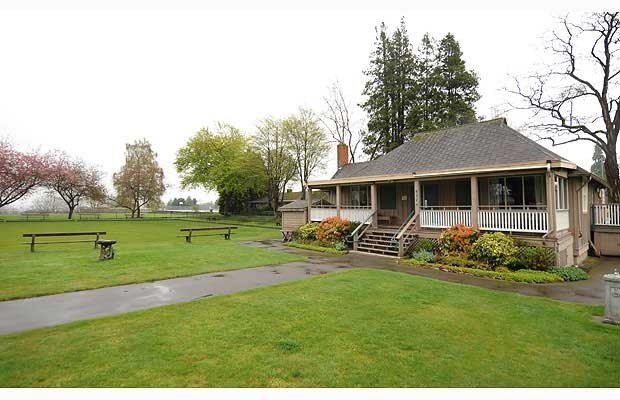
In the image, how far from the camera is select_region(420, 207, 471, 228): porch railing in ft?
40.5

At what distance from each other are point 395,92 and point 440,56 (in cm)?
612

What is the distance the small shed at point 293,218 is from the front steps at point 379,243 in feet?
18.1

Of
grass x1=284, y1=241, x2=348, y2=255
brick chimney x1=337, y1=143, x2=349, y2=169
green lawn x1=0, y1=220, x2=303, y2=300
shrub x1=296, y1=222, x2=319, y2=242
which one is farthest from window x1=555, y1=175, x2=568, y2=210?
brick chimney x1=337, y1=143, x2=349, y2=169

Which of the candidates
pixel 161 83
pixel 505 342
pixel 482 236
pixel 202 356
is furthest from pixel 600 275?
pixel 161 83

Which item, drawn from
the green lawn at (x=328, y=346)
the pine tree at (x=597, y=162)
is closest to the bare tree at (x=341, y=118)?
the green lawn at (x=328, y=346)

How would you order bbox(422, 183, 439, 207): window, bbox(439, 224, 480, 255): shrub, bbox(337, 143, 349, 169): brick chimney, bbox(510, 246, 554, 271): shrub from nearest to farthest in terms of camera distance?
bbox(510, 246, 554, 271): shrub → bbox(439, 224, 480, 255): shrub → bbox(422, 183, 439, 207): window → bbox(337, 143, 349, 169): brick chimney

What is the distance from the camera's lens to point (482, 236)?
1091cm

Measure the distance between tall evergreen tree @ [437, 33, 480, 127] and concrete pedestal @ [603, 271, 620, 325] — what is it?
29336 mm

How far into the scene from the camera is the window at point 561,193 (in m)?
11.6

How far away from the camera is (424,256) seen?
467 inches

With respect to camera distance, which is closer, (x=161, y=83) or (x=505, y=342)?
(x=505, y=342)

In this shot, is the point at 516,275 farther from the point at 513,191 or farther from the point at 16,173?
the point at 16,173

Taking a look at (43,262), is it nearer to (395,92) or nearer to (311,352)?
(311,352)

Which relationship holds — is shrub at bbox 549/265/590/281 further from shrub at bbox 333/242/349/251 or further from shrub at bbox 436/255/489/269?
shrub at bbox 333/242/349/251
